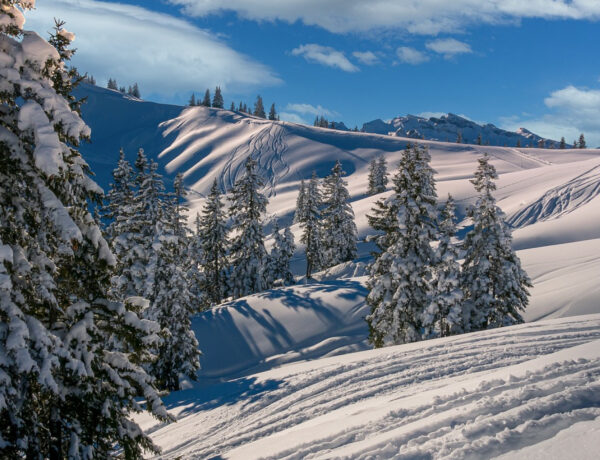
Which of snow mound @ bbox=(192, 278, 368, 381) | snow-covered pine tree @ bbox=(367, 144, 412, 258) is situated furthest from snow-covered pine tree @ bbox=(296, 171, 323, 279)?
snow-covered pine tree @ bbox=(367, 144, 412, 258)

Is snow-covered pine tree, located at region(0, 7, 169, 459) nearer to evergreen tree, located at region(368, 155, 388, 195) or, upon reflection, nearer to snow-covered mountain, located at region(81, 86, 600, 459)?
snow-covered mountain, located at region(81, 86, 600, 459)

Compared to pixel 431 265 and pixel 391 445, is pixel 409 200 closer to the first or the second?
pixel 431 265

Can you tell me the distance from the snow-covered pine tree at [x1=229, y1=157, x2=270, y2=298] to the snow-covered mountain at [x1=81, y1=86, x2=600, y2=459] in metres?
4.81

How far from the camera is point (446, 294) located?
2066 centimetres

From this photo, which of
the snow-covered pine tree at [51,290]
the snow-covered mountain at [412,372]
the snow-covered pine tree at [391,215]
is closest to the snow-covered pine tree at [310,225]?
the snow-covered mountain at [412,372]

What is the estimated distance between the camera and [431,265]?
2175 centimetres

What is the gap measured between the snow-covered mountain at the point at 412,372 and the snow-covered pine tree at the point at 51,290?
3003 millimetres

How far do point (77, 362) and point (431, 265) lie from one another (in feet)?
61.5

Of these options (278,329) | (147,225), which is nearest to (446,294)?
(278,329)

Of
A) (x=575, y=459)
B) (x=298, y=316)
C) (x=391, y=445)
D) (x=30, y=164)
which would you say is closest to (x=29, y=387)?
(x=30, y=164)

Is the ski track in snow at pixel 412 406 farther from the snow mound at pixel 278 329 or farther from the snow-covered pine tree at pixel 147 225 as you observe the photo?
the snow mound at pixel 278 329

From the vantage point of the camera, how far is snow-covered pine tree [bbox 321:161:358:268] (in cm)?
5016

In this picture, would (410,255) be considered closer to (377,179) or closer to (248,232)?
(248,232)

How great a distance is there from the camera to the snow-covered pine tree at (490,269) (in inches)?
845
